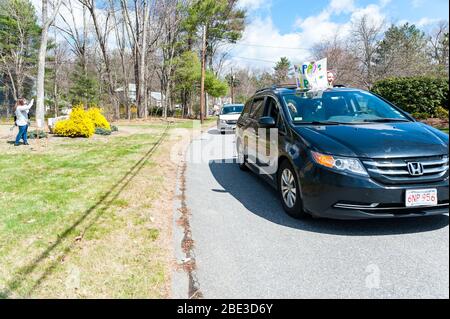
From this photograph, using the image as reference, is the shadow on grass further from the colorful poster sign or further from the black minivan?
the colorful poster sign

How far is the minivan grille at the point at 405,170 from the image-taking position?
3.12 metres

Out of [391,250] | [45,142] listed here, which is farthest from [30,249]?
[45,142]

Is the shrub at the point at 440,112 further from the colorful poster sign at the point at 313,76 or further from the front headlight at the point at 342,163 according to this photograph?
the front headlight at the point at 342,163

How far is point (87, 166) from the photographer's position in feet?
23.4

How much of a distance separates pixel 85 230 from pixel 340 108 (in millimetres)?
3769

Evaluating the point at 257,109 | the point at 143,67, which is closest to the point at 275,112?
the point at 257,109

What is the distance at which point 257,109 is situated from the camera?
604 centimetres

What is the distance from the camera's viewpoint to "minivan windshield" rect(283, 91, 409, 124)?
4352 millimetres

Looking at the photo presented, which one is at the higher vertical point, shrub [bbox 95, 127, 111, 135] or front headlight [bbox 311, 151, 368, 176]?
shrub [bbox 95, 127, 111, 135]

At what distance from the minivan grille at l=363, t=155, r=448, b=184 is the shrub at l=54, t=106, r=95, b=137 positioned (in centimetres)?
1119

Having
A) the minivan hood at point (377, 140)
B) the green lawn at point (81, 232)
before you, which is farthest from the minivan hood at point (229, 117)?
the minivan hood at point (377, 140)

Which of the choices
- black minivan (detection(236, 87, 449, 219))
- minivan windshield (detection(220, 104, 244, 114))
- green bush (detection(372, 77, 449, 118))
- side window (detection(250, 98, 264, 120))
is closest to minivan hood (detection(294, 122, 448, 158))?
black minivan (detection(236, 87, 449, 219))

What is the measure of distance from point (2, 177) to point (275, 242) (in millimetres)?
5596
